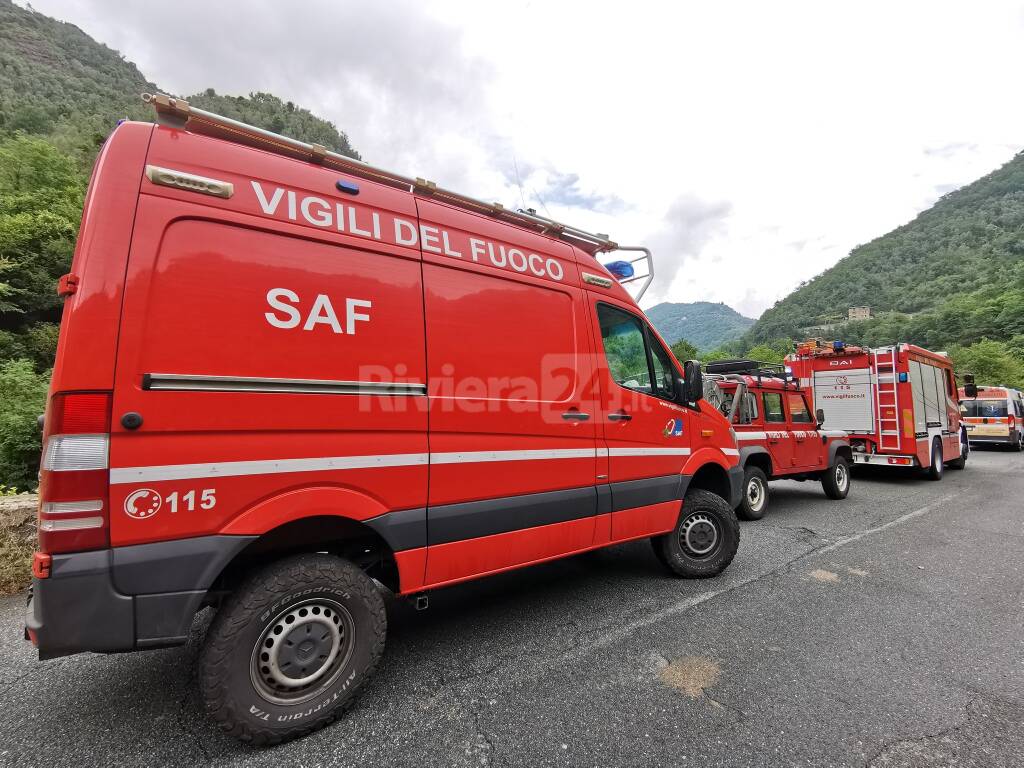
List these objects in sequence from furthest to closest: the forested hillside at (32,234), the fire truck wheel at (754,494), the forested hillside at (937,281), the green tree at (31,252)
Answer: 1. the forested hillside at (937,281)
2. the green tree at (31,252)
3. the fire truck wheel at (754,494)
4. the forested hillside at (32,234)

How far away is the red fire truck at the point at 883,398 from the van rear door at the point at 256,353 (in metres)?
9.43

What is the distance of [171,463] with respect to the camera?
1837mm

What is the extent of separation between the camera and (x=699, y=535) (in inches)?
161

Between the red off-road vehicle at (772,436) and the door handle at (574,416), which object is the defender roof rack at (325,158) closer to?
the door handle at (574,416)

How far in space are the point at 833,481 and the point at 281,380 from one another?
8.94 m

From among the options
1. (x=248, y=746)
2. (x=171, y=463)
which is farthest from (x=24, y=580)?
(x=171, y=463)

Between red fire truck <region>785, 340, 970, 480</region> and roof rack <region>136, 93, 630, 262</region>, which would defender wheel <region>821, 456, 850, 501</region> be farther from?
roof rack <region>136, 93, 630, 262</region>

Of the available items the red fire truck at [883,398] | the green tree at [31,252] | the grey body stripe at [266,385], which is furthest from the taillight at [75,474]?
the green tree at [31,252]

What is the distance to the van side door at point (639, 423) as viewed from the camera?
336 cm

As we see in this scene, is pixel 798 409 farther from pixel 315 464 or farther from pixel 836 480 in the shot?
pixel 315 464

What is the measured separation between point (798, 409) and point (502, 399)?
6700mm

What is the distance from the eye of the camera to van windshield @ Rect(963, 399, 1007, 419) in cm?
1758

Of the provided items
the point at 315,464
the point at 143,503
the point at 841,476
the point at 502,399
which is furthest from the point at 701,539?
the point at 841,476

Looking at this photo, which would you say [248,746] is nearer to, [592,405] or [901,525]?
[592,405]
